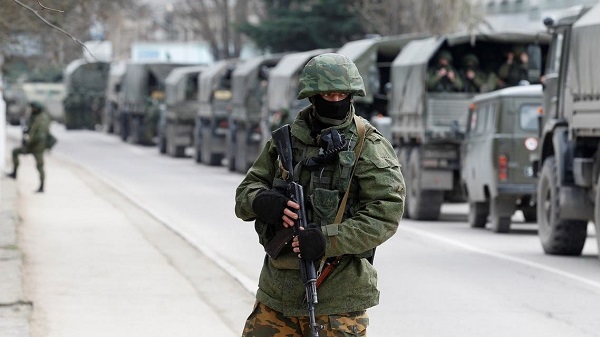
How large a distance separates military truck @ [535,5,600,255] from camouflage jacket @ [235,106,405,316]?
32.4 feet

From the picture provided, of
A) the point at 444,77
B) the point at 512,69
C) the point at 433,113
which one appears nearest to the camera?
the point at 433,113

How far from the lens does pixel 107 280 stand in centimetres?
1432

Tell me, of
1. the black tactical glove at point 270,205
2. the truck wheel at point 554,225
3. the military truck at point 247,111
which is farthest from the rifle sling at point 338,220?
the military truck at point 247,111

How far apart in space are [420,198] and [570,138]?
7.46 meters

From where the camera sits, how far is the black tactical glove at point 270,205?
6129mm

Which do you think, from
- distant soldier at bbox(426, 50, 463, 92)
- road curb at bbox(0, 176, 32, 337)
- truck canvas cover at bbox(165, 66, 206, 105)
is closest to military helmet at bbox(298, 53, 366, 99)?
road curb at bbox(0, 176, 32, 337)

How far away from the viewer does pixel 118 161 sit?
44812 millimetres

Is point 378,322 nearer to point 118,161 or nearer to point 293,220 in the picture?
point 293,220

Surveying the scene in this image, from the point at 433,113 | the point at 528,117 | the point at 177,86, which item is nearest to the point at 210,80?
the point at 177,86

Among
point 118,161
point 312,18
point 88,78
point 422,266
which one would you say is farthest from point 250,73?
point 88,78

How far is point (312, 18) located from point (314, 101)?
52414 mm

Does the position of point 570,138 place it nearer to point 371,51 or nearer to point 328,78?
point 328,78

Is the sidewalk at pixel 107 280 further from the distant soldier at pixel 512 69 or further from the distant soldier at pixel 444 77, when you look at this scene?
the distant soldier at pixel 512 69

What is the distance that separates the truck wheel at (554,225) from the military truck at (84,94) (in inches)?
2092
